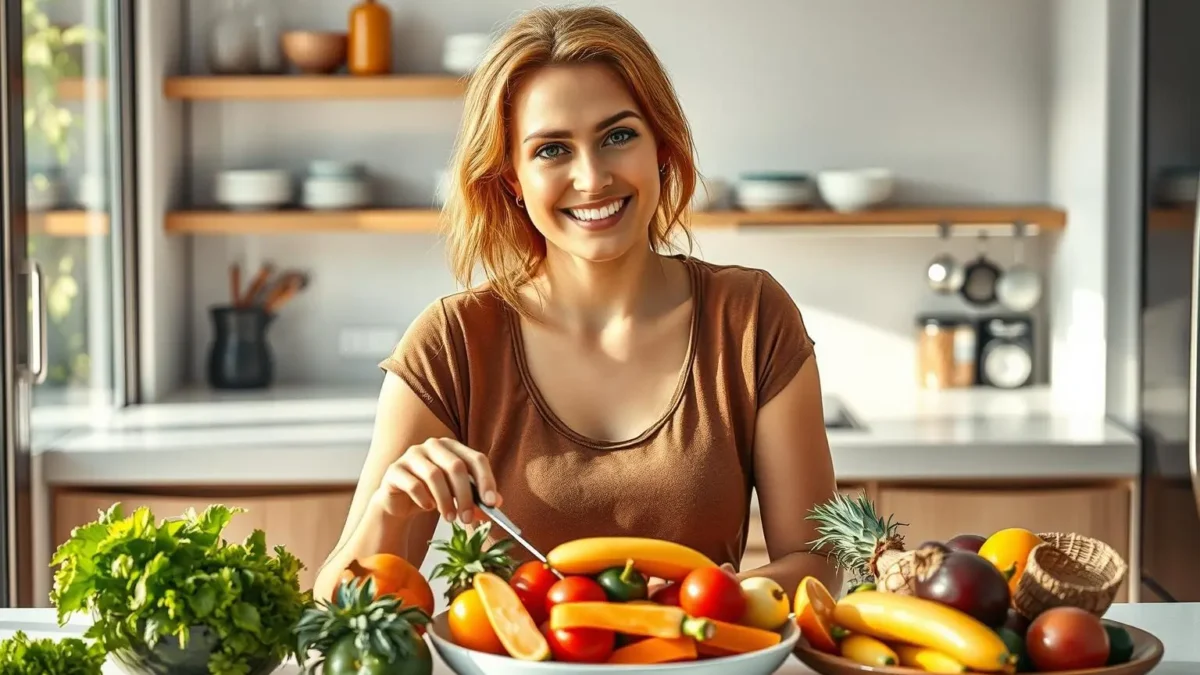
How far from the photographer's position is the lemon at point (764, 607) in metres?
1.12

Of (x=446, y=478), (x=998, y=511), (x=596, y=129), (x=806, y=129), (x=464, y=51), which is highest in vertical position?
(x=464, y=51)

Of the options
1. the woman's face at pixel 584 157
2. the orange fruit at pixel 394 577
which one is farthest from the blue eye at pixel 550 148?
the orange fruit at pixel 394 577

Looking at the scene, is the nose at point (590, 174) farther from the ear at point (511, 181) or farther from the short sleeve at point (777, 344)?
the short sleeve at point (777, 344)

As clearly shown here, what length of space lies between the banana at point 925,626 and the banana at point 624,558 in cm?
12

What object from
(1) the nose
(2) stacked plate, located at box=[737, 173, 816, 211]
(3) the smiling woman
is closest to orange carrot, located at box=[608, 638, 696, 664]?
(3) the smiling woman

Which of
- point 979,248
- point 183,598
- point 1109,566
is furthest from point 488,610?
point 979,248

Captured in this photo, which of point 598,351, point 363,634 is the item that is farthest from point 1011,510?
point 363,634

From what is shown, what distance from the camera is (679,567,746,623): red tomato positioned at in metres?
1.09

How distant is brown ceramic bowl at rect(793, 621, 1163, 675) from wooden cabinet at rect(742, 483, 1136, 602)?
1.77 meters

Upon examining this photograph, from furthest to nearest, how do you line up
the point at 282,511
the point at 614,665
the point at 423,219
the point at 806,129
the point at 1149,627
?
the point at 806,129 < the point at 423,219 < the point at 282,511 < the point at 1149,627 < the point at 614,665

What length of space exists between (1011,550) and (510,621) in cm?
43

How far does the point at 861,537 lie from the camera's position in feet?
4.21

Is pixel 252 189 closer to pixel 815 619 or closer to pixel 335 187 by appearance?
pixel 335 187

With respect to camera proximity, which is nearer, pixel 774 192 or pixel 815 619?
pixel 815 619
